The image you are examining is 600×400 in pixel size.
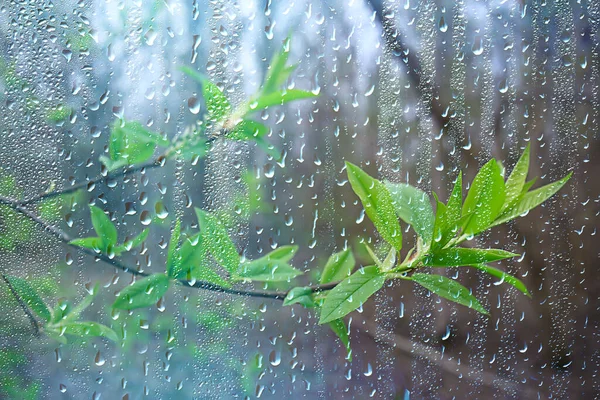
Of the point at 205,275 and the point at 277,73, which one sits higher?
the point at 277,73

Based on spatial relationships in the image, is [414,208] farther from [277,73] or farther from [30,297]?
[30,297]

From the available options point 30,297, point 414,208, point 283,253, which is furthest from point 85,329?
point 414,208

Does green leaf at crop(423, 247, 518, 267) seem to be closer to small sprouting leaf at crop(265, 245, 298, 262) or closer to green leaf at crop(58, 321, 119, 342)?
small sprouting leaf at crop(265, 245, 298, 262)

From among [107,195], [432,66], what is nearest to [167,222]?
[107,195]

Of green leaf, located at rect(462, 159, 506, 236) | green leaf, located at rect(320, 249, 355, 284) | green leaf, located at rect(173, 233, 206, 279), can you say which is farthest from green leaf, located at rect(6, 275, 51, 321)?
green leaf, located at rect(462, 159, 506, 236)

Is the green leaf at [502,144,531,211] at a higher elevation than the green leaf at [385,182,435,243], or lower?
higher

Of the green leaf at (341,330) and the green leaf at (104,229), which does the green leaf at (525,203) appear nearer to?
the green leaf at (341,330)

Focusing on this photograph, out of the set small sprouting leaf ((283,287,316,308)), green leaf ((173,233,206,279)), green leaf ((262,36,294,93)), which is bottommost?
small sprouting leaf ((283,287,316,308))
